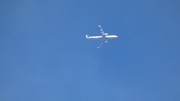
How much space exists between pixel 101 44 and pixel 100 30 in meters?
10.5

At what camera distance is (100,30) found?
97.6 metres

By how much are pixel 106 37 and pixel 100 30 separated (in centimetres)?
774

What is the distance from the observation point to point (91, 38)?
107375 mm

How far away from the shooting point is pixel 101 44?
105625mm

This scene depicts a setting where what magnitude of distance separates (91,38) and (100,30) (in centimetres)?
1127

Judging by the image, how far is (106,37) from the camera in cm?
10375

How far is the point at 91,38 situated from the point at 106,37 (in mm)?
8693

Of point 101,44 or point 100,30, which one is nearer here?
point 100,30

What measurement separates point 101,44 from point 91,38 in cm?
655

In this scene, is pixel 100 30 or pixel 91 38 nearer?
pixel 100 30
